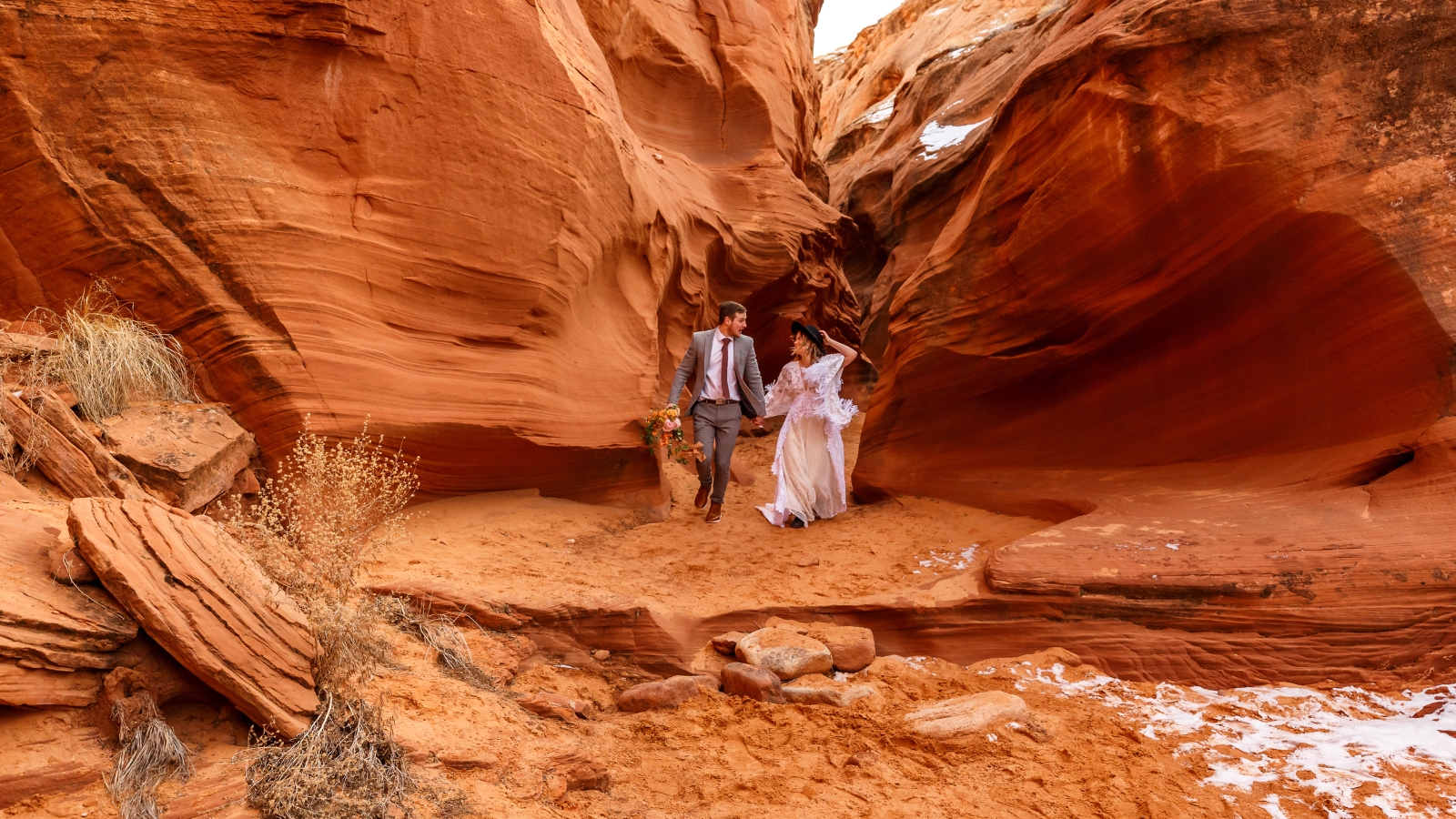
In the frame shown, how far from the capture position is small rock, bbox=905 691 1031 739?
12.3 ft

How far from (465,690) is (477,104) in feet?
14.0

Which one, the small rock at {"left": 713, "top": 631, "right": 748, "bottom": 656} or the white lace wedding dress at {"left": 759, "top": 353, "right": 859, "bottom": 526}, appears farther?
the white lace wedding dress at {"left": 759, "top": 353, "right": 859, "bottom": 526}

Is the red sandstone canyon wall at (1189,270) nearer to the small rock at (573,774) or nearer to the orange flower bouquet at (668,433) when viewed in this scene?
the orange flower bouquet at (668,433)

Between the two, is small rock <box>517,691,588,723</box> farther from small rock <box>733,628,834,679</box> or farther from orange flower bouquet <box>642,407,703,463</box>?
orange flower bouquet <box>642,407,703,463</box>

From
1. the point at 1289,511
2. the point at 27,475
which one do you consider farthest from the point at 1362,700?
the point at 27,475

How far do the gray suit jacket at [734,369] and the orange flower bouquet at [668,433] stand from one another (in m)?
0.15

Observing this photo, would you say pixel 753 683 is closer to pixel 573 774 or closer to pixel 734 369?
pixel 573 774

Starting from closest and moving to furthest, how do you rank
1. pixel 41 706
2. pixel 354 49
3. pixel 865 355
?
pixel 41 706, pixel 354 49, pixel 865 355

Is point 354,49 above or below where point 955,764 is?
above

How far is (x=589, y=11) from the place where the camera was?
10.1 m

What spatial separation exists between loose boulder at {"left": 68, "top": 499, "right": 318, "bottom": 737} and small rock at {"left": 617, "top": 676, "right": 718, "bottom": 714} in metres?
1.54

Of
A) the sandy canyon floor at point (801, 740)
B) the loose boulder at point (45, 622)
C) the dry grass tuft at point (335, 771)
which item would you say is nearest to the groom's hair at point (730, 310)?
the sandy canyon floor at point (801, 740)

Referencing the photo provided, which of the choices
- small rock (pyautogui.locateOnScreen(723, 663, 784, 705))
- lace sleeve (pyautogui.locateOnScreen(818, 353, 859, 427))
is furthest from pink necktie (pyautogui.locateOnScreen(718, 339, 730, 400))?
small rock (pyautogui.locateOnScreen(723, 663, 784, 705))

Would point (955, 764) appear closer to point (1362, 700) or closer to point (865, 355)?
point (1362, 700)
